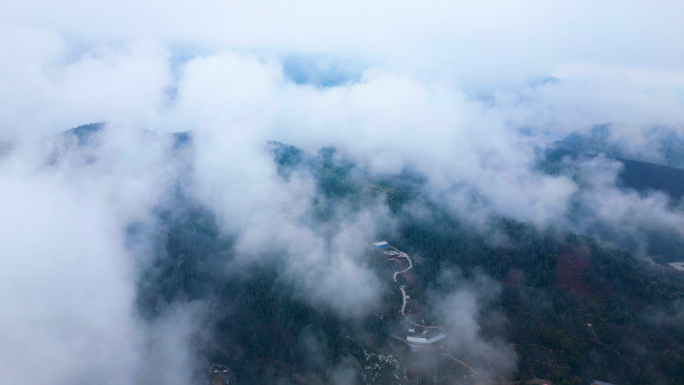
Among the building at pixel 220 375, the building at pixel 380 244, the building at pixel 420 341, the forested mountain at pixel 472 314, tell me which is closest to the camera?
the forested mountain at pixel 472 314

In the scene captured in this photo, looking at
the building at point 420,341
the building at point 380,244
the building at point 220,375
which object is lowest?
the building at point 220,375

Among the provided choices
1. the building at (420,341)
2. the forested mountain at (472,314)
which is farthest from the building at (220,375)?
the building at (420,341)

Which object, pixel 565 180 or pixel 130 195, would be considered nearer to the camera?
pixel 130 195

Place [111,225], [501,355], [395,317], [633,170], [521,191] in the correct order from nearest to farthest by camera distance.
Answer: [501,355] < [395,317] < [111,225] < [521,191] < [633,170]

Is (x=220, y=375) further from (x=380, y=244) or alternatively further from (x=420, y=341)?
(x=380, y=244)

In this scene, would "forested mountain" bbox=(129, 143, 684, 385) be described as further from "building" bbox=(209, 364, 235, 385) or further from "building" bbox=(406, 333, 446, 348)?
"building" bbox=(406, 333, 446, 348)

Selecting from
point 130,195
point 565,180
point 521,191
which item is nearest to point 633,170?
point 565,180

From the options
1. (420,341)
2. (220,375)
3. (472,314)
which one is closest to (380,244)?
(472,314)

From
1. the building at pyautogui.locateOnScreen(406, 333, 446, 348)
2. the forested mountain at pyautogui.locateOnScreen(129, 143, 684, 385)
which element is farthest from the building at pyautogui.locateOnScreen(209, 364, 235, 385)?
the building at pyautogui.locateOnScreen(406, 333, 446, 348)

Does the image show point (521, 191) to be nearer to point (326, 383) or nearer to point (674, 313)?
point (674, 313)

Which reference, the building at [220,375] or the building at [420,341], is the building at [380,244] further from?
the building at [220,375]

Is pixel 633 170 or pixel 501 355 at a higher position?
pixel 633 170
